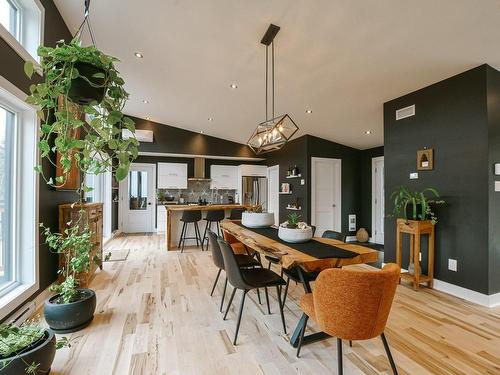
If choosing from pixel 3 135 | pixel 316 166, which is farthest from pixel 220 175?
pixel 3 135

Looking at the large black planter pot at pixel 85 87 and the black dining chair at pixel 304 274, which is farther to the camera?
the black dining chair at pixel 304 274

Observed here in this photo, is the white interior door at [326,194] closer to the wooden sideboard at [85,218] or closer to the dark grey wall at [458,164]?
the dark grey wall at [458,164]

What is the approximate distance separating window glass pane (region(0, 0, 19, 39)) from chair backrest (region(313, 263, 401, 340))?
332 centimetres

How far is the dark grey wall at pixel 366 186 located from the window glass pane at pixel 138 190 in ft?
20.1

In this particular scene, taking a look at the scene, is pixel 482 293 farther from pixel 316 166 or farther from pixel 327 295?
pixel 316 166

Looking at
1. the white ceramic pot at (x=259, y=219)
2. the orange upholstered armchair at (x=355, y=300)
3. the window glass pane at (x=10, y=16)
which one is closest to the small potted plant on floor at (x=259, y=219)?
the white ceramic pot at (x=259, y=219)

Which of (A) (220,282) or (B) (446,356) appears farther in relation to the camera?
(A) (220,282)

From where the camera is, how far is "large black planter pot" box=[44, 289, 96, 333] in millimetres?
2115

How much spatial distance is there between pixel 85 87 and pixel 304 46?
2.47 metres

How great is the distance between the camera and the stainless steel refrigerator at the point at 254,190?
25.9 ft

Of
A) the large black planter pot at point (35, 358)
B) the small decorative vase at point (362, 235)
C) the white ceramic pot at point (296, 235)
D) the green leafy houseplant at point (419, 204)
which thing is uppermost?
the green leafy houseplant at point (419, 204)

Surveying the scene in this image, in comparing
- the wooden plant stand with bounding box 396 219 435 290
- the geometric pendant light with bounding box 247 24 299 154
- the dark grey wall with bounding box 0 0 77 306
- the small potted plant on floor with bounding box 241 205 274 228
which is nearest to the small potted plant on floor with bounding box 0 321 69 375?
the dark grey wall with bounding box 0 0 77 306

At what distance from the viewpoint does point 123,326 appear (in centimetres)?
231

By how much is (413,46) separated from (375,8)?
2.35ft
